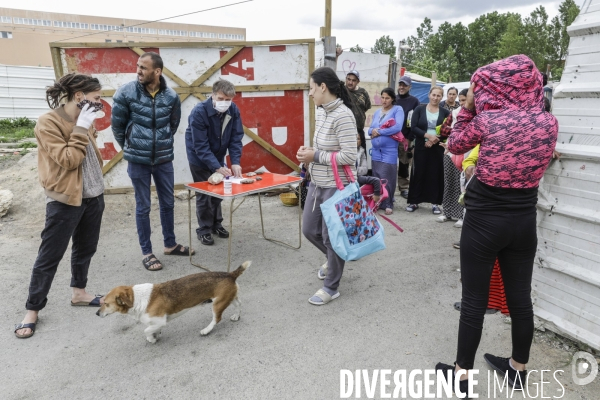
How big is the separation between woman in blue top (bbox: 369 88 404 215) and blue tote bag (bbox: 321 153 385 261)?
9.90 ft

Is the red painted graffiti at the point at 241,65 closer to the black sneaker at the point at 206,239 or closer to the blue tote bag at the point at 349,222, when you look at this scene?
the black sneaker at the point at 206,239

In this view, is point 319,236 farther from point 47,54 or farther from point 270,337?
point 47,54

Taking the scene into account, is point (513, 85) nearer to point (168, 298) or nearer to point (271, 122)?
point (168, 298)

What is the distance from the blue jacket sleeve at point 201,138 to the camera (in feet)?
14.8

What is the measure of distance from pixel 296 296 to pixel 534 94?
253cm

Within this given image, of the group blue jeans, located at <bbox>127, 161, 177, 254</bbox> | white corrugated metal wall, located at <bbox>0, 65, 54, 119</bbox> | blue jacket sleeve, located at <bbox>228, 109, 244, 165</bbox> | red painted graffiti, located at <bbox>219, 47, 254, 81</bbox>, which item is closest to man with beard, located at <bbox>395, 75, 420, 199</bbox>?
red painted graffiti, located at <bbox>219, 47, 254, 81</bbox>

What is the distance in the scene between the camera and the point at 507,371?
2.54 metres

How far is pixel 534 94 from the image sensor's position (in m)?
2.07

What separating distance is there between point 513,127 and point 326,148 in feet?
4.95

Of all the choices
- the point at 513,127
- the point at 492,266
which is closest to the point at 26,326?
the point at 492,266

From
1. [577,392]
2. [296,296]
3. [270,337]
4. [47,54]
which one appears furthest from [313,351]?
[47,54]

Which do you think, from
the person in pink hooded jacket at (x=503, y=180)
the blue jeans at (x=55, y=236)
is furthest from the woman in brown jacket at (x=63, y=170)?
the person in pink hooded jacket at (x=503, y=180)

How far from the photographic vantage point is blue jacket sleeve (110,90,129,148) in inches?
158

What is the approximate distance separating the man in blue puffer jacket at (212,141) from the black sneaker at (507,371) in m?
3.13
